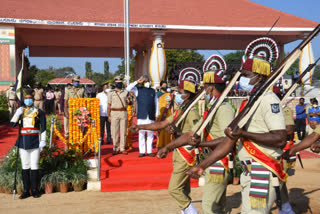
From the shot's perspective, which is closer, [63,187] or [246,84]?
[246,84]

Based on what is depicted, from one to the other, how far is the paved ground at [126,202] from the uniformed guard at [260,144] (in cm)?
292

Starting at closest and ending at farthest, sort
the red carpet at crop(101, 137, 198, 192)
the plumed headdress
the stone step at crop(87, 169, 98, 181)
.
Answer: the plumed headdress < the red carpet at crop(101, 137, 198, 192) < the stone step at crop(87, 169, 98, 181)

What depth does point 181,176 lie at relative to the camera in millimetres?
4691

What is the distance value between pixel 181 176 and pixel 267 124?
1.93m

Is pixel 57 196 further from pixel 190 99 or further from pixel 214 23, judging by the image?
pixel 214 23

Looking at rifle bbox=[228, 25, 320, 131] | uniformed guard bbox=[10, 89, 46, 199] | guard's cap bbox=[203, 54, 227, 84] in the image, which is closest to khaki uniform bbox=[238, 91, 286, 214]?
rifle bbox=[228, 25, 320, 131]

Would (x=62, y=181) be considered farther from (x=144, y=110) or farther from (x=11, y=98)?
(x=11, y=98)

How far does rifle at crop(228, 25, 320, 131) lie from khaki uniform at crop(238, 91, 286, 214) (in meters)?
0.12

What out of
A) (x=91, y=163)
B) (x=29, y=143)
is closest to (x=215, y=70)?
(x=29, y=143)

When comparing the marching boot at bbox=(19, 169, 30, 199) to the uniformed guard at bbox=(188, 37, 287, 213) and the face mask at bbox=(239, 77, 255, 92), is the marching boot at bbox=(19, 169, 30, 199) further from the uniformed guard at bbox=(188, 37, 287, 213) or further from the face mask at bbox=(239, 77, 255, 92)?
the face mask at bbox=(239, 77, 255, 92)

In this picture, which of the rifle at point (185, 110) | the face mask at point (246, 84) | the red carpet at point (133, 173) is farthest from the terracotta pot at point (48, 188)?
the face mask at point (246, 84)

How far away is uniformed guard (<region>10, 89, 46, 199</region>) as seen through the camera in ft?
22.0

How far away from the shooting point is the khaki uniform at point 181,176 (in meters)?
4.66

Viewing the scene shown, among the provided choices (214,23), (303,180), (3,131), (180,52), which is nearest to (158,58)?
(214,23)
